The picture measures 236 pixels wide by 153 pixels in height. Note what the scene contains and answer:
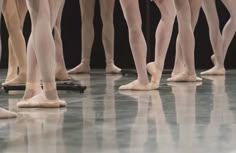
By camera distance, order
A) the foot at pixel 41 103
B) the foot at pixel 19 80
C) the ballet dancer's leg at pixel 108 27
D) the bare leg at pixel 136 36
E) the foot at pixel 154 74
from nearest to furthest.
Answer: the foot at pixel 41 103, the bare leg at pixel 136 36, the foot at pixel 19 80, the foot at pixel 154 74, the ballet dancer's leg at pixel 108 27

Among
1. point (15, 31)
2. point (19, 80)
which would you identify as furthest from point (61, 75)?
point (15, 31)

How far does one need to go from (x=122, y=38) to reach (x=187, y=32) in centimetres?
210

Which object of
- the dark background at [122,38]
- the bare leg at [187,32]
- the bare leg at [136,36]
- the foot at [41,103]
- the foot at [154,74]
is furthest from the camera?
the dark background at [122,38]

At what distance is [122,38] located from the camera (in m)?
6.12

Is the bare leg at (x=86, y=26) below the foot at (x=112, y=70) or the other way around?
the other way around

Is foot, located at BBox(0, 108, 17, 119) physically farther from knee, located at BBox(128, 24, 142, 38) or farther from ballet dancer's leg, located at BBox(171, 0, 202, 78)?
ballet dancer's leg, located at BBox(171, 0, 202, 78)

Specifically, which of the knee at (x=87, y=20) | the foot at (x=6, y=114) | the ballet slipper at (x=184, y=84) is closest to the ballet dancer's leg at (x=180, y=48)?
the ballet slipper at (x=184, y=84)

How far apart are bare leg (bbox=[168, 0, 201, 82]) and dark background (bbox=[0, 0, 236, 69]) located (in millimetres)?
1608

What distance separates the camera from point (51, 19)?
2859 mm

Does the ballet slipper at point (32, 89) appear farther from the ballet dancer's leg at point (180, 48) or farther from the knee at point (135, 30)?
the ballet dancer's leg at point (180, 48)

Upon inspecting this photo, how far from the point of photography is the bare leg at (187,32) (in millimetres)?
3961

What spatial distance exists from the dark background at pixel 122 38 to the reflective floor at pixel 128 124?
2.29 metres

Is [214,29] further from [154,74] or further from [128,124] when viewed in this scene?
[128,124]

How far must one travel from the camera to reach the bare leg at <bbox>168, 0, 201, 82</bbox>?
13.0ft
